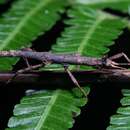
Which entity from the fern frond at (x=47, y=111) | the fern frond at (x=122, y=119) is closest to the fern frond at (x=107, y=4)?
the fern frond at (x=47, y=111)

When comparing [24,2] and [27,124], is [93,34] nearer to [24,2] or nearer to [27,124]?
[24,2]

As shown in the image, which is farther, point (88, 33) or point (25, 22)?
point (25, 22)

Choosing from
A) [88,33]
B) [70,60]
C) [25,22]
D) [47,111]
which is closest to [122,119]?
[47,111]

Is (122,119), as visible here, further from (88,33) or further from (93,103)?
(88,33)

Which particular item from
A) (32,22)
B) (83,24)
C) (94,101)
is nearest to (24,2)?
(32,22)

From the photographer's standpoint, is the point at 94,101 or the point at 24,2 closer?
the point at 94,101

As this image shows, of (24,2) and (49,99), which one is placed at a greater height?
(24,2)
